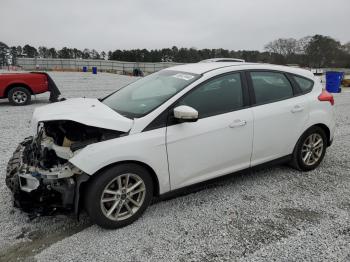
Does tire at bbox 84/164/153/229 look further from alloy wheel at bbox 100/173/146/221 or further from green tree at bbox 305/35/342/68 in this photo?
green tree at bbox 305/35/342/68

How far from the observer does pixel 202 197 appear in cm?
368

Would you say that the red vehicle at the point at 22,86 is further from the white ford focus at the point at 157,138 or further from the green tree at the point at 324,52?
the green tree at the point at 324,52

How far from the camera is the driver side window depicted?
329 cm

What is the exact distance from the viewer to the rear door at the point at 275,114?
3695 mm

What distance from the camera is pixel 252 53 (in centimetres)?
6794

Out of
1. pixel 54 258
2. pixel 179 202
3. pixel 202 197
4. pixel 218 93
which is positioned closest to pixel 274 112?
pixel 218 93

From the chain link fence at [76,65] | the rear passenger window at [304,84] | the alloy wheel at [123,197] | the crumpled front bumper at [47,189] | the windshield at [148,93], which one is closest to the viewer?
the crumpled front bumper at [47,189]

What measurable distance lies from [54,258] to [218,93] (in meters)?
2.36

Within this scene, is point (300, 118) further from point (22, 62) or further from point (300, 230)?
point (22, 62)

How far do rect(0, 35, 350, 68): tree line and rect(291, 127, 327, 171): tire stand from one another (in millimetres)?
51615

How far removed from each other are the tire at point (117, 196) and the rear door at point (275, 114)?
58.4 inches

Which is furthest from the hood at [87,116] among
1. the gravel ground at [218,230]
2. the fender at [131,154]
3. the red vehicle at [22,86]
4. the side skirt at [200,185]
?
the red vehicle at [22,86]

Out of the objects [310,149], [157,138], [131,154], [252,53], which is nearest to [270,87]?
[310,149]

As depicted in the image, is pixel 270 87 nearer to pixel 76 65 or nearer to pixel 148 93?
pixel 148 93
